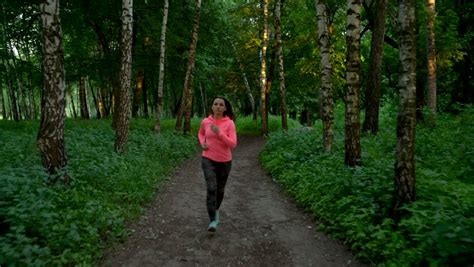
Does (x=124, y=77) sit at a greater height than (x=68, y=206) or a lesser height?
greater

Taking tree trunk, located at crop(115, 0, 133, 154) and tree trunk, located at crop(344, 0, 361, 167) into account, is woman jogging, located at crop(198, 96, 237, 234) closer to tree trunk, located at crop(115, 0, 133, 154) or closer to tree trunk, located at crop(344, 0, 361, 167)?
tree trunk, located at crop(344, 0, 361, 167)

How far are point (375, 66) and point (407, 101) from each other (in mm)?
9818

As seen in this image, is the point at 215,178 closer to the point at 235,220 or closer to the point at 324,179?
the point at 235,220

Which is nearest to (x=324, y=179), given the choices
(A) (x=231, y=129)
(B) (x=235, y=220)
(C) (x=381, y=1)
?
(B) (x=235, y=220)

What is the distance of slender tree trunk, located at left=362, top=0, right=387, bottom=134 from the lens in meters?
14.6

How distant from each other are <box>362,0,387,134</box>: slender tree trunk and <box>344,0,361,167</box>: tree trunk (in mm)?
6173

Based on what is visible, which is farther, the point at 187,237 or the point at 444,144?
the point at 444,144

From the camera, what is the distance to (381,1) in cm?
1455

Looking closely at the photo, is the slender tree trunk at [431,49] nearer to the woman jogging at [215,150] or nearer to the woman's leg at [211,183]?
the woman jogging at [215,150]

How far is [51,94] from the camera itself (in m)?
7.91

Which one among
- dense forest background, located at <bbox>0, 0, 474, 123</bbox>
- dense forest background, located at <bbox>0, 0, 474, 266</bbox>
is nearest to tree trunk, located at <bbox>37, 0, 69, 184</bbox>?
dense forest background, located at <bbox>0, 0, 474, 266</bbox>

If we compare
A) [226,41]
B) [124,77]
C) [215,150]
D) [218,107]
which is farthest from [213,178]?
[226,41]

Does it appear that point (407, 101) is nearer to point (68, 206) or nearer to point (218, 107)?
point (218, 107)

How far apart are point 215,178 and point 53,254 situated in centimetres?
290
